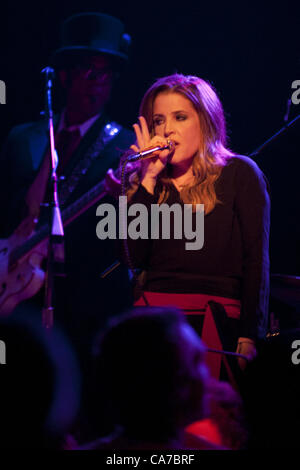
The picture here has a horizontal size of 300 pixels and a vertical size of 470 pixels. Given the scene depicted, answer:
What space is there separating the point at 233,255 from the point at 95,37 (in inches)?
65.5

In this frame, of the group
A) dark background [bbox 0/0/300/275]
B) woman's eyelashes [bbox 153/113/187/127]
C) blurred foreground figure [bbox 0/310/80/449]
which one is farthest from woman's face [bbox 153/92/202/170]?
blurred foreground figure [bbox 0/310/80/449]

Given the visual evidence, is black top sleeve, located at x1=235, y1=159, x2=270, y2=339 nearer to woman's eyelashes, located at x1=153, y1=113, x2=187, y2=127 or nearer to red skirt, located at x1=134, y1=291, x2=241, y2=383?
red skirt, located at x1=134, y1=291, x2=241, y2=383

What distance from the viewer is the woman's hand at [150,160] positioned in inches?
84.5

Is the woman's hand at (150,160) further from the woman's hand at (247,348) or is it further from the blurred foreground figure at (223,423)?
the blurred foreground figure at (223,423)

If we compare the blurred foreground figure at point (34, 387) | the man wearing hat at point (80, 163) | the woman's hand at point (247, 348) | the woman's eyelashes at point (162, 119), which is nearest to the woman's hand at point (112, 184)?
the man wearing hat at point (80, 163)

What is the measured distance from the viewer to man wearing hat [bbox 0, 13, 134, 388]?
9.16 ft

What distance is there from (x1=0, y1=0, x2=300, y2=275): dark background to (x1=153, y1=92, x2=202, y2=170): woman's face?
431 millimetres

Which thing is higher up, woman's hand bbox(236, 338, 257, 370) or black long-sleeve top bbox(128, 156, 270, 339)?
black long-sleeve top bbox(128, 156, 270, 339)

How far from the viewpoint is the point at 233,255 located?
200 centimetres

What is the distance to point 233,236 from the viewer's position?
2018 mm

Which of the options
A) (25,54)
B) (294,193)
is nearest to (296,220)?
(294,193)

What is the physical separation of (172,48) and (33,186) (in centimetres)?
121

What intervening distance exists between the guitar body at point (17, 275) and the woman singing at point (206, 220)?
3.18 ft
